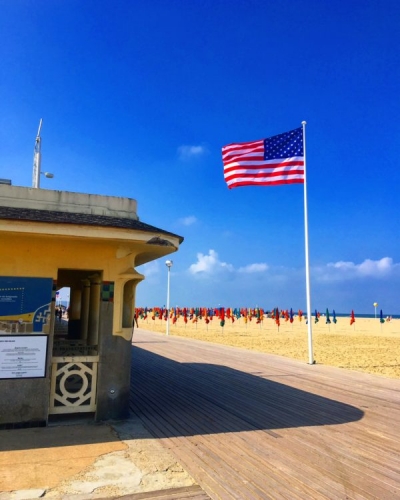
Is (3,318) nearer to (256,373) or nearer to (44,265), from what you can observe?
(44,265)

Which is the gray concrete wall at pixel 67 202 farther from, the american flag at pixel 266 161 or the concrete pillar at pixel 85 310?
the american flag at pixel 266 161

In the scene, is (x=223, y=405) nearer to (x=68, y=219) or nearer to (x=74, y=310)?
(x=68, y=219)

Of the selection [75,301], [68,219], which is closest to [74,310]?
[75,301]

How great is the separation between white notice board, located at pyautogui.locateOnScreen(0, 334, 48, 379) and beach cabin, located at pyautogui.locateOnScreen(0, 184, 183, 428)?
2 centimetres

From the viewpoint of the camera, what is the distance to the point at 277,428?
7.04 metres

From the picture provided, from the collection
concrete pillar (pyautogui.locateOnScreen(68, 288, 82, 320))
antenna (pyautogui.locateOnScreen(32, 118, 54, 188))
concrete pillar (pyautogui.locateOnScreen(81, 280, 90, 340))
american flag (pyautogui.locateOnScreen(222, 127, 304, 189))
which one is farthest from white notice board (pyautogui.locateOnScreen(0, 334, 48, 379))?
american flag (pyautogui.locateOnScreen(222, 127, 304, 189))

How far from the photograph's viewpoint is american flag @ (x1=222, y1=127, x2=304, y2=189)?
559 inches

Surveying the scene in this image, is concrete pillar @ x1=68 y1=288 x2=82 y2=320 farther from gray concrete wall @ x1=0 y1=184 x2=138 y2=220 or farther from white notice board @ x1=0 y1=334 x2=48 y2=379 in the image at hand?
white notice board @ x1=0 y1=334 x2=48 y2=379

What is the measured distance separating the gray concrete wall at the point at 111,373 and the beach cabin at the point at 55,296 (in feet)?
0.06

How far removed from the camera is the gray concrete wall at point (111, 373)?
280 inches

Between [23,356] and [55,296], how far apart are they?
1.11 m

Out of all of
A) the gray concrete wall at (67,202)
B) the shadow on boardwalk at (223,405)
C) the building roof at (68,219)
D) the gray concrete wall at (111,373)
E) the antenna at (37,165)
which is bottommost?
the shadow on boardwalk at (223,405)

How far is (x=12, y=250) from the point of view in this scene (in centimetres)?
672

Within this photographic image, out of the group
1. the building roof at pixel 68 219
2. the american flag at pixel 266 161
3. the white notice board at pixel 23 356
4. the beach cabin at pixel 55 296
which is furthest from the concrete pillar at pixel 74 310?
the building roof at pixel 68 219
